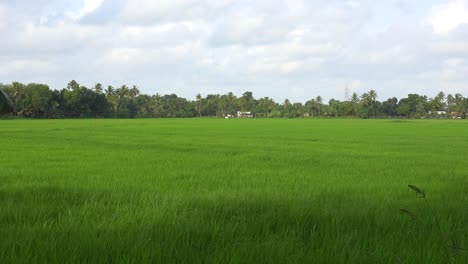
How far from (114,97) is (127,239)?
3980 inches

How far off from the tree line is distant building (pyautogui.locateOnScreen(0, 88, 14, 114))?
74.9 meters

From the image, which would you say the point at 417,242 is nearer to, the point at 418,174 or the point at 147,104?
the point at 418,174

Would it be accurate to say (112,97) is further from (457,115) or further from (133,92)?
(457,115)

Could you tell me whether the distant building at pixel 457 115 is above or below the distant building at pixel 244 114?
above

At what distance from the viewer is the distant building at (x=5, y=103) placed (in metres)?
1.43

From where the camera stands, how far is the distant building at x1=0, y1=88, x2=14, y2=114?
143 centimetres

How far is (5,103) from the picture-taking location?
1.45 metres

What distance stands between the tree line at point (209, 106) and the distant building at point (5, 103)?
74934mm

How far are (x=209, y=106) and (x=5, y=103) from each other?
410 ft

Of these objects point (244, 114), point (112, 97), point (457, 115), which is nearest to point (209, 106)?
point (244, 114)

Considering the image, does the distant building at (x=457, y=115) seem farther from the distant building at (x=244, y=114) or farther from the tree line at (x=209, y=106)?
the distant building at (x=244, y=114)

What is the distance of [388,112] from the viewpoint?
110750 millimetres

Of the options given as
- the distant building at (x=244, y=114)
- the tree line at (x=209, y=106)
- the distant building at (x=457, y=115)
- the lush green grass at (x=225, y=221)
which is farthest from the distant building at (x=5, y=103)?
the distant building at (x=244, y=114)

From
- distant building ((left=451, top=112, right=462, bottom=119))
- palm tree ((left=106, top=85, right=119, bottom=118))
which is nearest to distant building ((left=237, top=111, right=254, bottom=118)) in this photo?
palm tree ((left=106, top=85, right=119, bottom=118))
